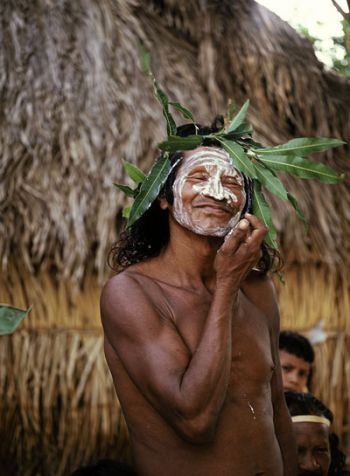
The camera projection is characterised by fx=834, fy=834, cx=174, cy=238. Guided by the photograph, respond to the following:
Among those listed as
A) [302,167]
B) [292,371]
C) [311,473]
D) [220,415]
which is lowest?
[311,473]

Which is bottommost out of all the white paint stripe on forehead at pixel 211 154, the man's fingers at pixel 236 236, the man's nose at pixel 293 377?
the man's nose at pixel 293 377

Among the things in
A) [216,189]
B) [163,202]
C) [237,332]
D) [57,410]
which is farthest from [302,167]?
[57,410]

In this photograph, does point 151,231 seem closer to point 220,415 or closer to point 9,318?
point 220,415

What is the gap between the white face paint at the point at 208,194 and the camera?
93.8 inches

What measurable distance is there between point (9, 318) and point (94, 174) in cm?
267

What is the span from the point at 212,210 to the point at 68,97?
2.24 meters

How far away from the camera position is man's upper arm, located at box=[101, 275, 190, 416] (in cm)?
215

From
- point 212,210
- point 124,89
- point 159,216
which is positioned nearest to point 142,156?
point 124,89

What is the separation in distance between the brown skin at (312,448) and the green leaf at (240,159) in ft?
4.45

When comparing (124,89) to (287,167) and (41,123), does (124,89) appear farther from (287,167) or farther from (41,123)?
(287,167)

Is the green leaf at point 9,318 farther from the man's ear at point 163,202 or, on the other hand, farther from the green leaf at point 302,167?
the green leaf at point 302,167

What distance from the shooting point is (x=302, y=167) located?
256cm

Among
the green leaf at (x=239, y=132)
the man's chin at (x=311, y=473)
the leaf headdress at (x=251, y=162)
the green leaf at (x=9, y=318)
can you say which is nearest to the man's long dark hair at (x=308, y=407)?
the man's chin at (x=311, y=473)

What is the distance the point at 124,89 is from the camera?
445 centimetres
